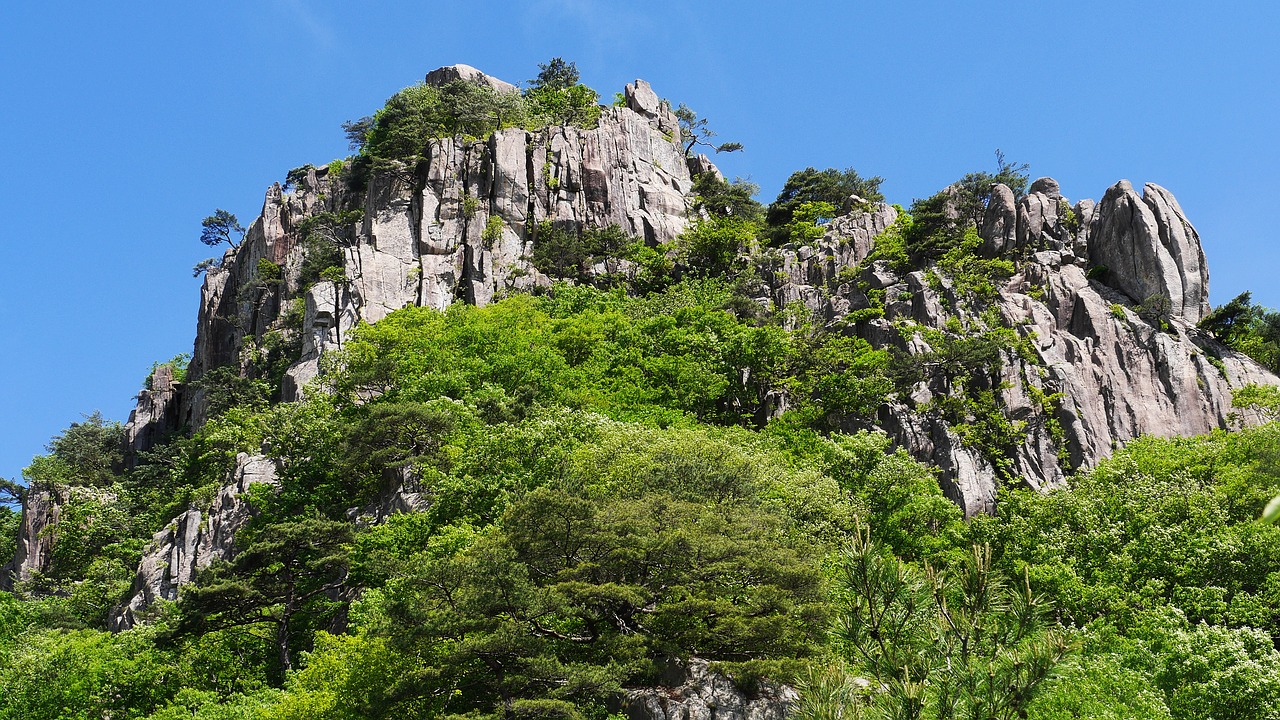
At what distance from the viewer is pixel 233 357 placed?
66.1 m

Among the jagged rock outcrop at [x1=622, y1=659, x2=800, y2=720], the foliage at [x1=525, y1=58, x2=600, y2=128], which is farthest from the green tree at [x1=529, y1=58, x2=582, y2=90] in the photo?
the jagged rock outcrop at [x1=622, y1=659, x2=800, y2=720]

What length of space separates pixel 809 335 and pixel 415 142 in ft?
89.2

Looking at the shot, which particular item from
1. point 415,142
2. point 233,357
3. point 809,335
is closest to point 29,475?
point 233,357

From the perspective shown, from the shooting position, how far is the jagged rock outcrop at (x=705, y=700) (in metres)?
19.7

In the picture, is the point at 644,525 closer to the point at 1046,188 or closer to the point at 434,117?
the point at 1046,188

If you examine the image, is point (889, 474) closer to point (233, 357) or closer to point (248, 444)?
point (248, 444)

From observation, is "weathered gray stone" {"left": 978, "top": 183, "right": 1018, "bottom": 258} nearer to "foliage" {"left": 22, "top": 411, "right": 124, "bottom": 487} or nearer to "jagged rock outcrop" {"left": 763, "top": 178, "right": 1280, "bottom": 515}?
"jagged rock outcrop" {"left": 763, "top": 178, "right": 1280, "bottom": 515}

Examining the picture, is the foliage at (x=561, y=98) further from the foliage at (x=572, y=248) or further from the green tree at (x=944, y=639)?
the green tree at (x=944, y=639)

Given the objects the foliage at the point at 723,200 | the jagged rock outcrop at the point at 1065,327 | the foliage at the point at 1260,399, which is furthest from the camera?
the foliage at the point at 723,200

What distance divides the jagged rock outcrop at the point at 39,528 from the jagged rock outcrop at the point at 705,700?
44616 millimetres

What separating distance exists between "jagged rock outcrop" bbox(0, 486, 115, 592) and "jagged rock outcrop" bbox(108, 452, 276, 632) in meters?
15.8

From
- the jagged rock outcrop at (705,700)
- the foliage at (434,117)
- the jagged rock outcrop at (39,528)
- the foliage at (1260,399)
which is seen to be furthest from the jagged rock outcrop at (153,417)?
the foliage at (1260,399)

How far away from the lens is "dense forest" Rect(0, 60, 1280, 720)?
19469 millimetres

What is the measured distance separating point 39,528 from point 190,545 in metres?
22.0
